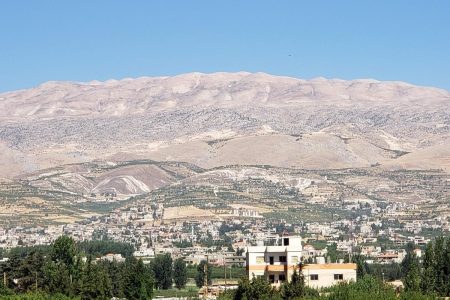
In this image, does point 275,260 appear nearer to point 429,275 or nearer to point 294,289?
point 429,275

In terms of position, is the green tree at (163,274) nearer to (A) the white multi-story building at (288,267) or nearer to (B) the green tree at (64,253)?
(B) the green tree at (64,253)

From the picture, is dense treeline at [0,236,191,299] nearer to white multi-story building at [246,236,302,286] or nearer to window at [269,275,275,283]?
white multi-story building at [246,236,302,286]

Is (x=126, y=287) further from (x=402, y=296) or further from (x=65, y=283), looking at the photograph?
(x=402, y=296)

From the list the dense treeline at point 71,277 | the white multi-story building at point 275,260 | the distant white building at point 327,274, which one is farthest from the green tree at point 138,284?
the distant white building at point 327,274

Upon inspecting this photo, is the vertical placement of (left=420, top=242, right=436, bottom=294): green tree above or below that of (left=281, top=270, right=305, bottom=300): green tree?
above

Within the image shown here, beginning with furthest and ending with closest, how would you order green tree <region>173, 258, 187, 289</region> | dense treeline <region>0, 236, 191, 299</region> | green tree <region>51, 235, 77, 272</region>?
green tree <region>173, 258, 187, 289</region> → green tree <region>51, 235, 77, 272</region> → dense treeline <region>0, 236, 191, 299</region>

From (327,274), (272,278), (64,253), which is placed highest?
(64,253)

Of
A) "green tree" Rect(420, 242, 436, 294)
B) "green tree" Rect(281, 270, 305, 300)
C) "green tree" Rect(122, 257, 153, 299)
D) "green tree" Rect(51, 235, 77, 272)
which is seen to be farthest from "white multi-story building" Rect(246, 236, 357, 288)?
"green tree" Rect(51, 235, 77, 272)

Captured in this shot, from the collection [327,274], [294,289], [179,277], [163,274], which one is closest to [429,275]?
[327,274]

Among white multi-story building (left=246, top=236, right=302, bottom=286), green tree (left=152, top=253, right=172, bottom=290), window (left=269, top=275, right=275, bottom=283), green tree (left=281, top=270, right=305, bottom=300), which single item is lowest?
green tree (left=281, top=270, right=305, bottom=300)

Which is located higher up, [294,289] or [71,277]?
[71,277]

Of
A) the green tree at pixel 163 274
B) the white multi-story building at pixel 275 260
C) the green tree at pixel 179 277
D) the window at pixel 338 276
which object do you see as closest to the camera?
the white multi-story building at pixel 275 260

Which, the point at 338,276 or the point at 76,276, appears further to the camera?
the point at 76,276

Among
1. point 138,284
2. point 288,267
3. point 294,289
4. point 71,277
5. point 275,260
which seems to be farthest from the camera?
point 71,277
